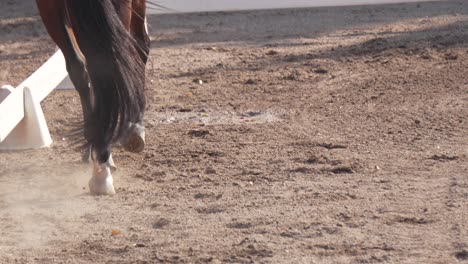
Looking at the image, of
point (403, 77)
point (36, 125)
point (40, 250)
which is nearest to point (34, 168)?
point (36, 125)

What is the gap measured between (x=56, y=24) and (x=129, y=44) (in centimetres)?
44

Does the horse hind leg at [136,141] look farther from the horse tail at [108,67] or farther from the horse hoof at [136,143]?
the horse tail at [108,67]

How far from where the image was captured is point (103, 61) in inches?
190

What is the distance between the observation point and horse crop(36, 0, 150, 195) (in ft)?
15.7

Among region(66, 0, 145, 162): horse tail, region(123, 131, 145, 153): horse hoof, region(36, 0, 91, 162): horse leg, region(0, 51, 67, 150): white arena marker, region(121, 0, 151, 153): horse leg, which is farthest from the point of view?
region(0, 51, 67, 150): white arena marker

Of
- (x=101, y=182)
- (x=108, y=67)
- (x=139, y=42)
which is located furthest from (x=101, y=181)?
(x=139, y=42)

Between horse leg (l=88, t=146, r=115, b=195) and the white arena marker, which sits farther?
the white arena marker

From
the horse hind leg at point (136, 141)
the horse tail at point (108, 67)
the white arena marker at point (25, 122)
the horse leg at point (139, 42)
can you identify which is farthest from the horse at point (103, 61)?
the white arena marker at point (25, 122)

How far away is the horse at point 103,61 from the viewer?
15.7 ft

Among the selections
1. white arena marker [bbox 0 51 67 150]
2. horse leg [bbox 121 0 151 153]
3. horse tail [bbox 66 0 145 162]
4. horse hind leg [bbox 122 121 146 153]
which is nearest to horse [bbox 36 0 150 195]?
horse tail [bbox 66 0 145 162]

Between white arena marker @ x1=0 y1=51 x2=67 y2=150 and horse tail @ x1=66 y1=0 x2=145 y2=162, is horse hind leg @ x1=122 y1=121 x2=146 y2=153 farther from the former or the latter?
white arena marker @ x1=0 y1=51 x2=67 y2=150

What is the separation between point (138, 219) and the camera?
4.84 m

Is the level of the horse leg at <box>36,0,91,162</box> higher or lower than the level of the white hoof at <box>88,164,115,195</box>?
higher

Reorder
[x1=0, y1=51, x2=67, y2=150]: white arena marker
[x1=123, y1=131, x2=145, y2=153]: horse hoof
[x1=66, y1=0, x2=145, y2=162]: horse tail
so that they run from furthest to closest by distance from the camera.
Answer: [x1=0, y1=51, x2=67, y2=150]: white arena marker, [x1=123, y1=131, x2=145, y2=153]: horse hoof, [x1=66, y1=0, x2=145, y2=162]: horse tail
